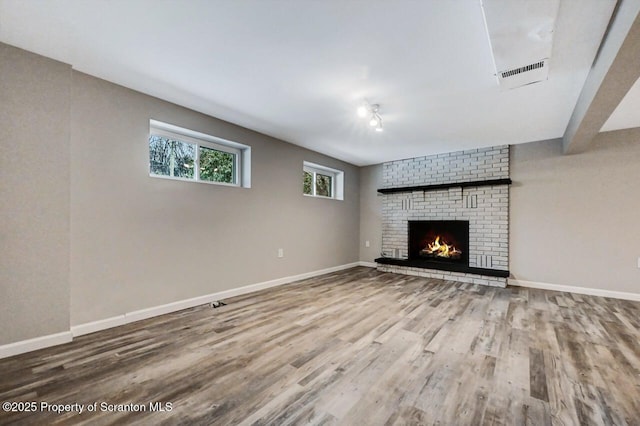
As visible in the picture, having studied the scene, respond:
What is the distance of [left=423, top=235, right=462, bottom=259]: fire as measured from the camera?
505 centimetres

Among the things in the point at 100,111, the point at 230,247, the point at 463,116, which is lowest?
the point at 230,247

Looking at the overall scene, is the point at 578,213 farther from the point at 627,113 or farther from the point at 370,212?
the point at 370,212

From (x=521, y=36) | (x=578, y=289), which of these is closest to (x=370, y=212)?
(x=578, y=289)

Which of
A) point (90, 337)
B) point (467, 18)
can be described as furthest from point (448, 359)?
point (90, 337)

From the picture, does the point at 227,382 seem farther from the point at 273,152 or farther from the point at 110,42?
the point at 273,152

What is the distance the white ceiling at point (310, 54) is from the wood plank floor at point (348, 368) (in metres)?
2.26

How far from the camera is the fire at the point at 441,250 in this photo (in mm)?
5055

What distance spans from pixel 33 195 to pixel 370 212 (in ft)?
17.0

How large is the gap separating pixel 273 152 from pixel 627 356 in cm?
424

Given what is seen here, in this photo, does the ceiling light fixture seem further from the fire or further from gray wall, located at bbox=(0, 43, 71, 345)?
the fire

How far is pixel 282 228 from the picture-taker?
13.9 ft

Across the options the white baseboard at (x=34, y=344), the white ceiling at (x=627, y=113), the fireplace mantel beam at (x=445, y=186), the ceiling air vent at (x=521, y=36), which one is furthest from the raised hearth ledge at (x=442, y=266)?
the white baseboard at (x=34, y=344)

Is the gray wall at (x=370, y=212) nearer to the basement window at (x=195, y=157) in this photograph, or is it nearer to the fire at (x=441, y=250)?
the fire at (x=441, y=250)

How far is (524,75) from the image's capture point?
2.13 meters
